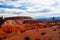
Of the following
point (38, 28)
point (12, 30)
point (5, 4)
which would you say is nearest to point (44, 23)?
point (38, 28)

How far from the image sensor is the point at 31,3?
7.48 metres

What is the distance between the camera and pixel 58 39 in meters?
7.23

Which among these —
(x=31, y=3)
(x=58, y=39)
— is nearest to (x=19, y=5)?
(x=31, y=3)

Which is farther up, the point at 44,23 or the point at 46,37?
the point at 44,23

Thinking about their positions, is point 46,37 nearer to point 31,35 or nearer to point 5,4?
point 31,35

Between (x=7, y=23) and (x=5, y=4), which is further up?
(x=5, y=4)

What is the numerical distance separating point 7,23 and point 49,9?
1828mm

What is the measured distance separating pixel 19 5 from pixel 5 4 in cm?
59

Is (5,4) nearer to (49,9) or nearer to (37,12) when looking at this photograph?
(37,12)

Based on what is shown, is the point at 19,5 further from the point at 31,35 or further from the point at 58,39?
the point at 58,39

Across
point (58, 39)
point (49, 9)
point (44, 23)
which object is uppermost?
point (49, 9)

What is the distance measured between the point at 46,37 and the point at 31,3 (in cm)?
152

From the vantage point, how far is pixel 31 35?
24.1 feet

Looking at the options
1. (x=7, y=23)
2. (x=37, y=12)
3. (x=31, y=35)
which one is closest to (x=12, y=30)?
(x=7, y=23)
